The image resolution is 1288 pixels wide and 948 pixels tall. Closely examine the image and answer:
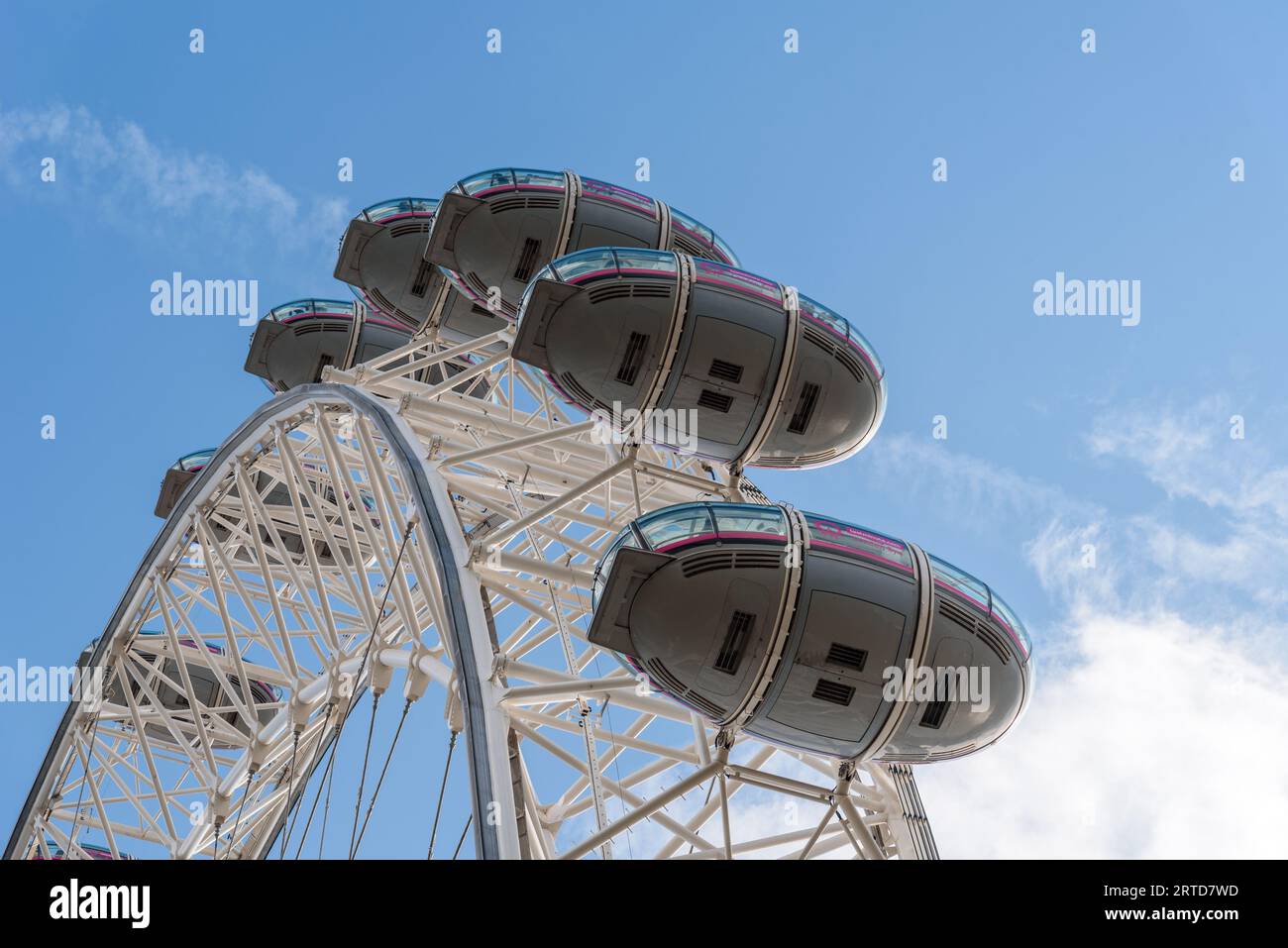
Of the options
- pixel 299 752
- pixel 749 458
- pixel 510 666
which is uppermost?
pixel 749 458

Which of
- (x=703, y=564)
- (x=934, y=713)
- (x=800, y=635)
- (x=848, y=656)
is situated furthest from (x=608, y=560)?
(x=934, y=713)

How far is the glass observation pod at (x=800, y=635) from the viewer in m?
13.4

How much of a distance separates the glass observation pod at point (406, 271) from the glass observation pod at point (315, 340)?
4273mm

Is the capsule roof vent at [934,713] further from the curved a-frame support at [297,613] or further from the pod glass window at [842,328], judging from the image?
the pod glass window at [842,328]

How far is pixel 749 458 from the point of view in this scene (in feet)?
64.6

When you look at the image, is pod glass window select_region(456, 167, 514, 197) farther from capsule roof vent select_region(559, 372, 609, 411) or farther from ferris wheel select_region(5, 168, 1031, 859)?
capsule roof vent select_region(559, 372, 609, 411)

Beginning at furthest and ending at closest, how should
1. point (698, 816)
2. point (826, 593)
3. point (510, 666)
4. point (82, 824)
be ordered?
point (82, 824), point (698, 816), point (510, 666), point (826, 593)

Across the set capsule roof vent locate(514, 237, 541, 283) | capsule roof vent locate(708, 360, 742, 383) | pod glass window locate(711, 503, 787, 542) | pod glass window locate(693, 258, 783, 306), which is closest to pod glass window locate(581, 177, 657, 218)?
capsule roof vent locate(514, 237, 541, 283)

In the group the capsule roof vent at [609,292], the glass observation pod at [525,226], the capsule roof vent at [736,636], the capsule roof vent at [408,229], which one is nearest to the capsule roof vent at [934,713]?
the capsule roof vent at [736,636]

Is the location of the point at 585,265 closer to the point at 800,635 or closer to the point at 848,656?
the point at 800,635

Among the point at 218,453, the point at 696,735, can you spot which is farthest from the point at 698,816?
the point at 218,453

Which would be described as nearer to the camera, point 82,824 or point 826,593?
point 826,593
